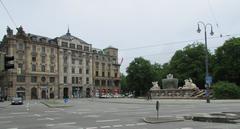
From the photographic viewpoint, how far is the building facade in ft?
355

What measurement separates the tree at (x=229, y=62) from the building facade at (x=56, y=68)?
51310 mm

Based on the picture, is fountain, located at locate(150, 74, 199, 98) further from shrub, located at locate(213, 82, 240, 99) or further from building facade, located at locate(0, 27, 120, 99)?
building facade, located at locate(0, 27, 120, 99)

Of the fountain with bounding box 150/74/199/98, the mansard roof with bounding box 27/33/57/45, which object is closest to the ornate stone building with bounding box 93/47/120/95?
the mansard roof with bounding box 27/33/57/45

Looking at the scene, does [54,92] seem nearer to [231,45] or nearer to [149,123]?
[231,45]

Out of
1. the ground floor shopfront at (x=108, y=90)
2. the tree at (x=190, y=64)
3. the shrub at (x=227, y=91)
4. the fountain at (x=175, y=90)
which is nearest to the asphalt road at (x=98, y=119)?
the shrub at (x=227, y=91)

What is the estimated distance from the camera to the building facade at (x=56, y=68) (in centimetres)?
10806

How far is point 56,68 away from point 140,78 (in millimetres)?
26361

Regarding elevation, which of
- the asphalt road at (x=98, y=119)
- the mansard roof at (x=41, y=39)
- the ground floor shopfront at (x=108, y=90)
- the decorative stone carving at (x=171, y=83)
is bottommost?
the asphalt road at (x=98, y=119)

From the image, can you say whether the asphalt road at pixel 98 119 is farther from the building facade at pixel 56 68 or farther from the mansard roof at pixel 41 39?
the mansard roof at pixel 41 39

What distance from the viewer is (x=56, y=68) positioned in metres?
120

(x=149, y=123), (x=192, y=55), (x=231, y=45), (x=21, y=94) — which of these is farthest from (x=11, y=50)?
(x=149, y=123)

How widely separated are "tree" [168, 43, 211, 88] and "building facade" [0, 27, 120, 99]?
35703 mm

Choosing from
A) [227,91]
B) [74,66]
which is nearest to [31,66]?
[74,66]

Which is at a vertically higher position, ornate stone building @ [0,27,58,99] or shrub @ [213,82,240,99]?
ornate stone building @ [0,27,58,99]
